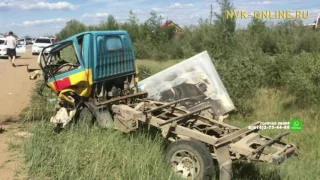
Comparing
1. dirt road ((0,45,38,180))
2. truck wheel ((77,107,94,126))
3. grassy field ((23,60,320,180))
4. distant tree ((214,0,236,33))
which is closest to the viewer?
grassy field ((23,60,320,180))

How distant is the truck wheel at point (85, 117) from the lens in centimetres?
731

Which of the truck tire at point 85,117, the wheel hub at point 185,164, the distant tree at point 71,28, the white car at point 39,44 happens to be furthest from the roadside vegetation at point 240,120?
the distant tree at point 71,28

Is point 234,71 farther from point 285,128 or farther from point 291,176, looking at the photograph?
point 291,176

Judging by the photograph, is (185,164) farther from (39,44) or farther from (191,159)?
(39,44)

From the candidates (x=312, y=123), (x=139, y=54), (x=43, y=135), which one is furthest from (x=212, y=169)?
(x=139, y=54)

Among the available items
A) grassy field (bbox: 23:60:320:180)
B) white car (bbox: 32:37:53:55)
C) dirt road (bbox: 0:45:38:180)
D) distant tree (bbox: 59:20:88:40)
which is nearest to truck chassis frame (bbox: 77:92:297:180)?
grassy field (bbox: 23:60:320:180)

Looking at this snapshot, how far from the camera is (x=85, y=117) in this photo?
7.45m

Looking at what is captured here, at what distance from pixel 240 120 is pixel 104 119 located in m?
4.96

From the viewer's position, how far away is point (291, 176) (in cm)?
621

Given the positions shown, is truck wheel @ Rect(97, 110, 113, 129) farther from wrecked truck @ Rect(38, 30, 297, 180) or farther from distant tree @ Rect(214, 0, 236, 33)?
distant tree @ Rect(214, 0, 236, 33)

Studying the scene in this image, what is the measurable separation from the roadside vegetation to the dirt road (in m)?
0.26

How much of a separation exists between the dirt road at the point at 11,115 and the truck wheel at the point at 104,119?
1.53m

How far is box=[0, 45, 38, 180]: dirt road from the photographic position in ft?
18.7

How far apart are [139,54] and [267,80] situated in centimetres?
1926
